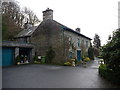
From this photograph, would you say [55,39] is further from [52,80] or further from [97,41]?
[97,41]

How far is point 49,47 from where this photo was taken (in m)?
18.1

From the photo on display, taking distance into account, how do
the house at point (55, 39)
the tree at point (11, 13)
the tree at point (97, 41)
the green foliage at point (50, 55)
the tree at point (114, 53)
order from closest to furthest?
the tree at point (114, 53) < the house at point (55, 39) < the green foliage at point (50, 55) < the tree at point (11, 13) < the tree at point (97, 41)

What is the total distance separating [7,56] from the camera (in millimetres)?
14977

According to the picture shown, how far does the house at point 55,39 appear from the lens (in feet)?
55.8

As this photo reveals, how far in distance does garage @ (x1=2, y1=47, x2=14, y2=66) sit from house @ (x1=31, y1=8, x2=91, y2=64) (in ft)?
16.1

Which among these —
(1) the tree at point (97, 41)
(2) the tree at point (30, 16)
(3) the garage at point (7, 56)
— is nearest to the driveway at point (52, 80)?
(3) the garage at point (7, 56)

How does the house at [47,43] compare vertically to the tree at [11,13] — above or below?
below

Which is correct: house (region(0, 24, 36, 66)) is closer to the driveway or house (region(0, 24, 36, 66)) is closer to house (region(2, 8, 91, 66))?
house (region(2, 8, 91, 66))

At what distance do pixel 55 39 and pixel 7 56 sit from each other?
26.1 ft

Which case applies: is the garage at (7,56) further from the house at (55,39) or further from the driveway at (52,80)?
the driveway at (52,80)

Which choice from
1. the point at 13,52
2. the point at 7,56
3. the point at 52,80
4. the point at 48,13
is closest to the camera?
the point at 52,80

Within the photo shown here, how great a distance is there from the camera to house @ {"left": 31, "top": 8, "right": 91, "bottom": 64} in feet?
55.8

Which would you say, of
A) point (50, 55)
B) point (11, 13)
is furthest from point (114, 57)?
point (11, 13)

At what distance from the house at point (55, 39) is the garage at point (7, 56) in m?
4.89
